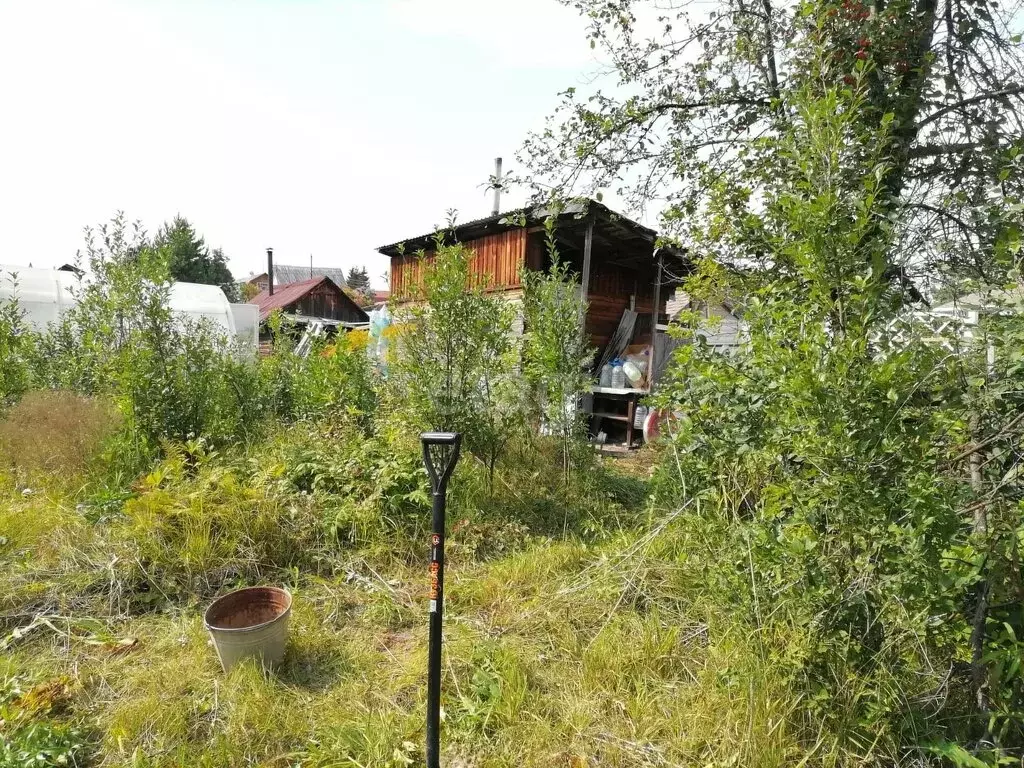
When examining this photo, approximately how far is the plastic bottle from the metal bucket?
8.07 m

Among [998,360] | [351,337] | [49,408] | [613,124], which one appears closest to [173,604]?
[49,408]

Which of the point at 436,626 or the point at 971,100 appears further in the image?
the point at 971,100

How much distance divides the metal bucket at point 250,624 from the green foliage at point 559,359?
3060mm

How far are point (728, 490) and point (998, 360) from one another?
5.81ft

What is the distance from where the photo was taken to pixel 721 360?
A: 273cm

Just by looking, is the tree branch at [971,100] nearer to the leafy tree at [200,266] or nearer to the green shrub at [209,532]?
the green shrub at [209,532]

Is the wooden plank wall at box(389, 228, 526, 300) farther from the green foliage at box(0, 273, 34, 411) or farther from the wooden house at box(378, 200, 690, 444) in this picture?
the green foliage at box(0, 273, 34, 411)

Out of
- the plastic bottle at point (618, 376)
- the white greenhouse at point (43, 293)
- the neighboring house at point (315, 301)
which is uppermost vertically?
the neighboring house at point (315, 301)

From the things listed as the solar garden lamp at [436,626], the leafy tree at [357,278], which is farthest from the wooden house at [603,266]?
the leafy tree at [357,278]

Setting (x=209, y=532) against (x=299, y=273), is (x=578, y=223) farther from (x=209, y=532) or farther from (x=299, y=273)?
(x=299, y=273)

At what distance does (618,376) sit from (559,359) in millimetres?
5327

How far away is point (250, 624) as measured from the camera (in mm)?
3258

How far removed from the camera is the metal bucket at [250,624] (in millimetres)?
2906

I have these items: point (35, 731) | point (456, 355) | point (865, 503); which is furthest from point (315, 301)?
point (865, 503)
